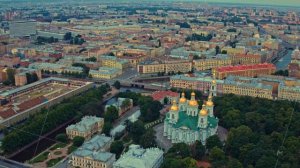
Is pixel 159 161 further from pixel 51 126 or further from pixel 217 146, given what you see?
pixel 51 126

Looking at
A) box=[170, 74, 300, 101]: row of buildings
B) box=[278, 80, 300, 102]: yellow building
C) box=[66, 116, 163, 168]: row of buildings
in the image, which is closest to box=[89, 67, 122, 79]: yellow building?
box=[170, 74, 300, 101]: row of buildings

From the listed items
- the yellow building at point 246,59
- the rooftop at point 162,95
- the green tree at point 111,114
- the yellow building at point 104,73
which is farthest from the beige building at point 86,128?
the yellow building at point 246,59

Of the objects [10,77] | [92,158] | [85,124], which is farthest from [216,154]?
[10,77]

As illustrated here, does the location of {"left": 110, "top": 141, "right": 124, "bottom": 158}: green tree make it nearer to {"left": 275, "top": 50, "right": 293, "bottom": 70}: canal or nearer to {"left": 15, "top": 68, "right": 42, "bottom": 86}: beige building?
{"left": 15, "top": 68, "right": 42, "bottom": 86}: beige building

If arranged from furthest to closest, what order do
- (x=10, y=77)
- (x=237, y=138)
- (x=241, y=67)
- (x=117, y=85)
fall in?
(x=241, y=67), (x=10, y=77), (x=117, y=85), (x=237, y=138)

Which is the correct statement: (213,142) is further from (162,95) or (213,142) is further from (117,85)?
(117,85)
